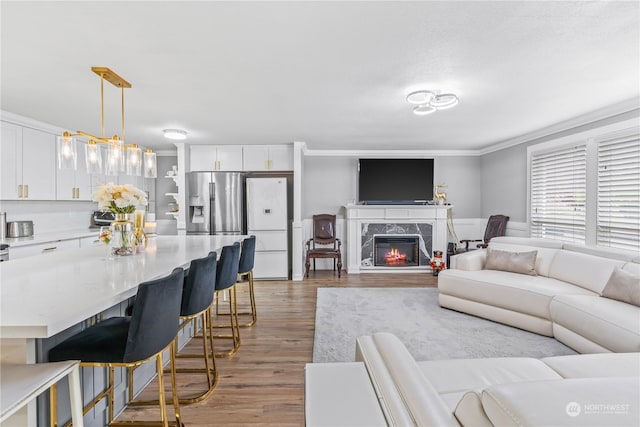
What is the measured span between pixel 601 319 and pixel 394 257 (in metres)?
3.56

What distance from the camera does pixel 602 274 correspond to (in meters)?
2.68

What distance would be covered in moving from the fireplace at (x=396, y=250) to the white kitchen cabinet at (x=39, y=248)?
182 inches

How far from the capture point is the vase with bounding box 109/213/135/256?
7.16ft

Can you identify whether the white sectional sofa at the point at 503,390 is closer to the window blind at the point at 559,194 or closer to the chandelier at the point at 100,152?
the chandelier at the point at 100,152

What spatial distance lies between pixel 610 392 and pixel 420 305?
313 centimetres

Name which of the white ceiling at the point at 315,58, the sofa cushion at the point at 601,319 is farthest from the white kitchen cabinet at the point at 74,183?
the sofa cushion at the point at 601,319

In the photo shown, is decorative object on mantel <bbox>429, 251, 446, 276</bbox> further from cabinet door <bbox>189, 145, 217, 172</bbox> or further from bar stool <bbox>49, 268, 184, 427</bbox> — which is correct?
bar stool <bbox>49, 268, 184, 427</bbox>

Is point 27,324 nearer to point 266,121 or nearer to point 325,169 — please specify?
point 266,121

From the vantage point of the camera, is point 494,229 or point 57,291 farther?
point 494,229

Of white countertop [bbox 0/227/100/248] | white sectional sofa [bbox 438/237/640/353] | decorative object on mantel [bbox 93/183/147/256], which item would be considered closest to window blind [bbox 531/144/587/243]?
white sectional sofa [bbox 438/237/640/353]

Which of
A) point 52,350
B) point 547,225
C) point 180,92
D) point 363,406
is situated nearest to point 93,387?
point 52,350

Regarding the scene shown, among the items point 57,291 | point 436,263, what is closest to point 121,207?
point 57,291

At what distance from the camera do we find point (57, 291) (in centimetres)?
131

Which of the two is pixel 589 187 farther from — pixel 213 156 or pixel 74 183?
pixel 74 183
